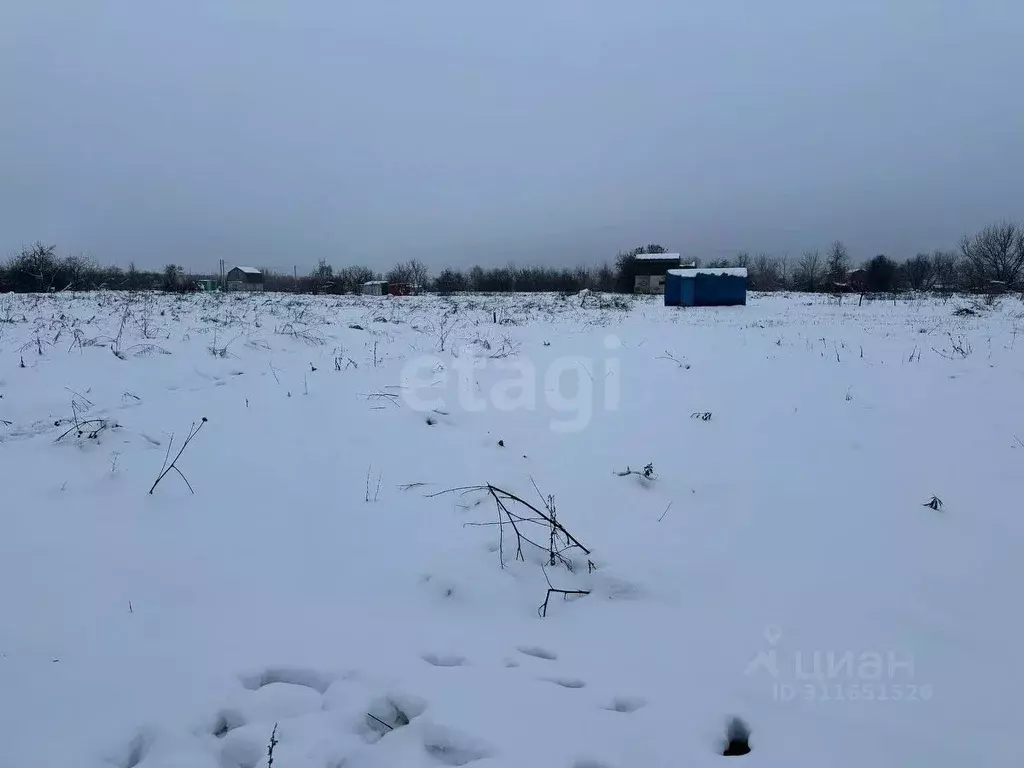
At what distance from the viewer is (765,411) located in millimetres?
5832

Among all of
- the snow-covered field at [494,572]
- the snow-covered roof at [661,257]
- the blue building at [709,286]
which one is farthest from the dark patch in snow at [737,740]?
the snow-covered roof at [661,257]

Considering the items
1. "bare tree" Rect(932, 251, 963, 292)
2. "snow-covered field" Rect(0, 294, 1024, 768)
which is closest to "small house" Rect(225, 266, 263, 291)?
"snow-covered field" Rect(0, 294, 1024, 768)

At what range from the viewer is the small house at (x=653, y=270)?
43.0m

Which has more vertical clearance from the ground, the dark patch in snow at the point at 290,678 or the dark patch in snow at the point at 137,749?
the dark patch in snow at the point at 290,678

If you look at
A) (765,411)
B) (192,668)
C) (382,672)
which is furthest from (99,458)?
(765,411)

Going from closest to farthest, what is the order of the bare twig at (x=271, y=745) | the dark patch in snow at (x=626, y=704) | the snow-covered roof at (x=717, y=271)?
the bare twig at (x=271, y=745)
the dark patch in snow at (x=626, y=704)
the snow-covered roof at (x=717, y=271)

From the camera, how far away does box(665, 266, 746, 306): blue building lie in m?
25.0

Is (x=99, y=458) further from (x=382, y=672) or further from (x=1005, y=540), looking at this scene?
(x=1005, y=540)

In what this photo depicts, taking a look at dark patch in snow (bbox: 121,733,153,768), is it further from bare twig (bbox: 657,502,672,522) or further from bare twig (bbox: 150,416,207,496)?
bare twig (bbox: 657,502,672,522)

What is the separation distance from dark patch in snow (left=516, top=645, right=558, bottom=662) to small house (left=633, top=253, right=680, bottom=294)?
43.6m

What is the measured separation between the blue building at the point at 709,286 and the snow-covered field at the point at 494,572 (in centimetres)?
1962

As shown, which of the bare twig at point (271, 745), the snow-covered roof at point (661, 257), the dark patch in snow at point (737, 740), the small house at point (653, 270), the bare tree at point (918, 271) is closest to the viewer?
the bare twig at point (271, 745)

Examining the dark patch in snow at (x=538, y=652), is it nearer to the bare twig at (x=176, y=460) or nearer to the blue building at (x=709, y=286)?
the bare twig at (x=176, y=460)

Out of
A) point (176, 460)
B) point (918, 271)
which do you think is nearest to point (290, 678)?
point (176, 460)
